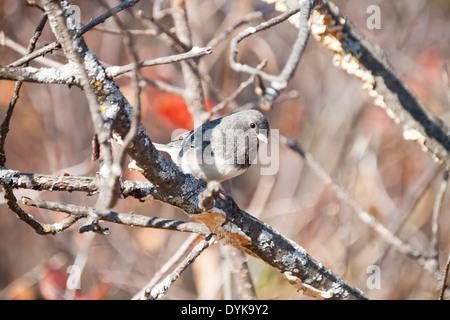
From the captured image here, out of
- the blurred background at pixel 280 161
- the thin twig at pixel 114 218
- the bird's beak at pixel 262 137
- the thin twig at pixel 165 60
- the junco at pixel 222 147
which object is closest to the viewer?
the thin twig at pixel 165 60

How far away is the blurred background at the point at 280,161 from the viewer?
9.79 ft

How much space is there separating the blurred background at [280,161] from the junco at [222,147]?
0.89 m

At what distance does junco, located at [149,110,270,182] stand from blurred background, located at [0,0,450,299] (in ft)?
2.91

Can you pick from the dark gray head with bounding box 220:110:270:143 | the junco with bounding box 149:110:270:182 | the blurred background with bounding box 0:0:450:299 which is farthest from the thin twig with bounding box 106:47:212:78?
the blurred background with bounding box 0:0:450:299

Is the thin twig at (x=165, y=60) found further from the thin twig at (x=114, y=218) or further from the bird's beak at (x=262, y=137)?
the bird's beak at (x=262, y=137)

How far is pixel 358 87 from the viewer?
348 centimetres

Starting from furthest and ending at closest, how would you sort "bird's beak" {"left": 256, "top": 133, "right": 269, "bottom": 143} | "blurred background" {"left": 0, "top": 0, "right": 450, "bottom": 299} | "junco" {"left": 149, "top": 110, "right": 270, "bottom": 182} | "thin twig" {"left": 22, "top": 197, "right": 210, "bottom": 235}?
"blurred background" {"left": 0, "top": 0, "right": 450, "bottom": 299}, "bird's beak" {"left": 256, "top": 133, "right": 269, "bottom": 143}, "junco" {"left": 149, "top": 110, "right": 270, "bottom": 182}, "thin twig" {"left": 22, "top": 197, "right": 210, "bottom": 235}

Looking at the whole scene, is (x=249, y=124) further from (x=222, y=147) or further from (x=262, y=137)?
(x=222, y=147)

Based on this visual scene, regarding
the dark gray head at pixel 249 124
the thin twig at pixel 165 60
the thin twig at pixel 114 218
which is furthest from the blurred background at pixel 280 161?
the thin twig at pixel 165 60

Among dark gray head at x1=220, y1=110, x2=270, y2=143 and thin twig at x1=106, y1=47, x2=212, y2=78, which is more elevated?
dark gray head at x1=220, y1=110, x2=270, y2=143

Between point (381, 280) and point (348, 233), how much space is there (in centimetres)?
63

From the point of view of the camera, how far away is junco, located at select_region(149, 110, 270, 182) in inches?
68.2

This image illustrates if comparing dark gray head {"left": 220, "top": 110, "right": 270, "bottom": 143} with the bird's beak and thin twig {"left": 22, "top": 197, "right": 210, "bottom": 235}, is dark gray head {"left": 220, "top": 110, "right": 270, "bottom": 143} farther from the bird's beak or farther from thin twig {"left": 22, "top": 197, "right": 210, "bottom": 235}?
thin twig {"left": 22, "top": 197, "right": 210, "bottom": 235}
